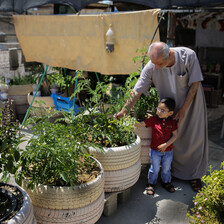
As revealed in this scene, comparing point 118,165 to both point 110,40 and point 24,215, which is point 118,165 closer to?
point 24,215

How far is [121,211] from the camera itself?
10.1ft

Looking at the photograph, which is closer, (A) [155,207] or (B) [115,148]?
(B) [115,148]

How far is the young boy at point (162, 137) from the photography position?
314cm

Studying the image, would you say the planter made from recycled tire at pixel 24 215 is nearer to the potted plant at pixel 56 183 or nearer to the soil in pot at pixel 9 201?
the soil in pot at pixel 9 201

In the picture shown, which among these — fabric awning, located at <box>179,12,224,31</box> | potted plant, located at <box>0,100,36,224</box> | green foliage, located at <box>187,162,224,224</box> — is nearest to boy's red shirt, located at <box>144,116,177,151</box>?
green foliage, located at <box>187,162,224,224</box>

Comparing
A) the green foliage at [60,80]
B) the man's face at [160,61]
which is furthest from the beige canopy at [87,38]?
the man's face at [160,61]

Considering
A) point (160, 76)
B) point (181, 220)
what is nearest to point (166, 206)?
point (181, 220)

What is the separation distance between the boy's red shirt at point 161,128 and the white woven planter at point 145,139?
184 mm

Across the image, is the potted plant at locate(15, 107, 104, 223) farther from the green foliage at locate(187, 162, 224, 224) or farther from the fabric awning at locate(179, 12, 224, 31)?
the fabric awning at locate(179, 12, 224, 31)

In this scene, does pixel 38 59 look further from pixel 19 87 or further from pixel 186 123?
pixel 186 123

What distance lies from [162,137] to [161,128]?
10 cm

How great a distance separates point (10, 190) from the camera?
2119 millimetres

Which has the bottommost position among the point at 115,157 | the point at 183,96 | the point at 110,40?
the point at 115,157

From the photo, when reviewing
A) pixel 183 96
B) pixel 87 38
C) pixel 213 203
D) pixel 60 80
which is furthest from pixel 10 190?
pixel 60 80
